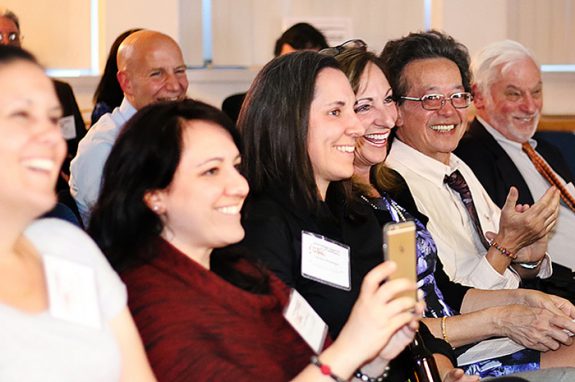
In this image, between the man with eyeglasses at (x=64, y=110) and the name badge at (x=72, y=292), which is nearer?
the name badge at (x=72, y=292)

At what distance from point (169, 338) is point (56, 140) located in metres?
0.48

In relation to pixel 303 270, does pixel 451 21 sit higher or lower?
higher

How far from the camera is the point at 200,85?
21.2 ft

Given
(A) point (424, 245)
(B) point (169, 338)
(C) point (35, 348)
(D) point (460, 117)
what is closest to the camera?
(C) point (35, 348)

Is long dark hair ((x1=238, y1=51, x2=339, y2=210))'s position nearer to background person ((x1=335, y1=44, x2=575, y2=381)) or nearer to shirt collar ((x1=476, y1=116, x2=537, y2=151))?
background person ((x1=335, y1=44, x2=575, y2=381))

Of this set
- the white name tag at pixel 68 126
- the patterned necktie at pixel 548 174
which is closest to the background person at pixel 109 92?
the white name tag at pixel 68 126

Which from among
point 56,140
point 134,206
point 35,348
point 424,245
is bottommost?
point 424,245

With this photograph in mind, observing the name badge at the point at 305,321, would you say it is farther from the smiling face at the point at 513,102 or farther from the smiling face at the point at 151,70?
the smiling face at the point at 151,70

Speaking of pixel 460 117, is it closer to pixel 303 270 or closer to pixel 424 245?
pixel 424 245

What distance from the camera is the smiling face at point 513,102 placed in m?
4.46

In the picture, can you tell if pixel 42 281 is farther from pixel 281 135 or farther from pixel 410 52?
pixel 410 52

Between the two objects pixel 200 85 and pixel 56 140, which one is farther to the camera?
pixel 200 85

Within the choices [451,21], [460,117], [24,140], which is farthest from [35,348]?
[451,21]

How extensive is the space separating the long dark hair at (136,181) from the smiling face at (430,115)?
1.64 m
